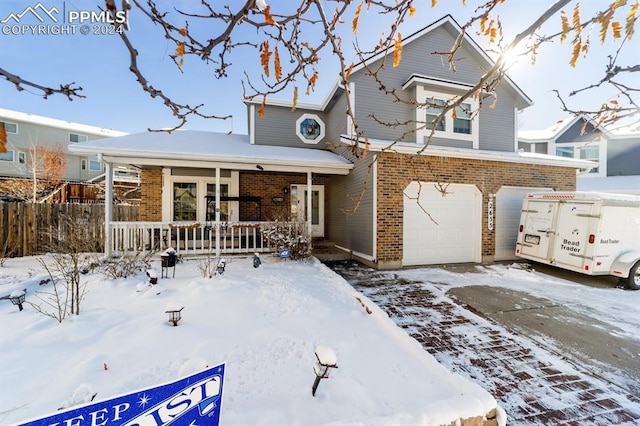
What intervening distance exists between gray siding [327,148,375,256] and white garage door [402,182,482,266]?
42.8 inches

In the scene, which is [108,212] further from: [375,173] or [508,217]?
[508,217]

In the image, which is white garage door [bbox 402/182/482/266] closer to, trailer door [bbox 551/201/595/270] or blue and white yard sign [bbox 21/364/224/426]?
trailer door [bbox 551/201/595/270]

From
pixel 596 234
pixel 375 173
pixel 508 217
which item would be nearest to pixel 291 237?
pixel 375 173

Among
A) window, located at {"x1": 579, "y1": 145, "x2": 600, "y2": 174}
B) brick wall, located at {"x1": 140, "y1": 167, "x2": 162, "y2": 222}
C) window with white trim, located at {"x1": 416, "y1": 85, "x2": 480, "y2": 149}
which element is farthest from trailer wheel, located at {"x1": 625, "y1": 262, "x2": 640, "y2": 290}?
brick wall, located at {"x1": 140, "y1": 167, "x2": 162, "y2": 222}

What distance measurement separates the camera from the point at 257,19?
1.98 meters

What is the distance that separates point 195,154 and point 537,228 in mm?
9731

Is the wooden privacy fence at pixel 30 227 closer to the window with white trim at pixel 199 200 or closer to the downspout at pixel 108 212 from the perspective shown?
the downspout at pixel 108 212

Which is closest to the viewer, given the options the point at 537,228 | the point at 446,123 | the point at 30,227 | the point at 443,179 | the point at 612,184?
the point at 537,228

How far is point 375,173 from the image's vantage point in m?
7.12

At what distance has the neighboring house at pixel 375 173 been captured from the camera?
7289 millimetres

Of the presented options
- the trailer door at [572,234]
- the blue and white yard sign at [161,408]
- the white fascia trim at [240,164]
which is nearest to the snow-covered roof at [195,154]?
the white fascia trim at [240,164]

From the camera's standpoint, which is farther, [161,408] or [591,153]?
[591,153]

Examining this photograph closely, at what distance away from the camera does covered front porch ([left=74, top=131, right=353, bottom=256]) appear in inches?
283

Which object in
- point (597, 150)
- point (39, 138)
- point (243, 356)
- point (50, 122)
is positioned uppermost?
point (50, 122)
